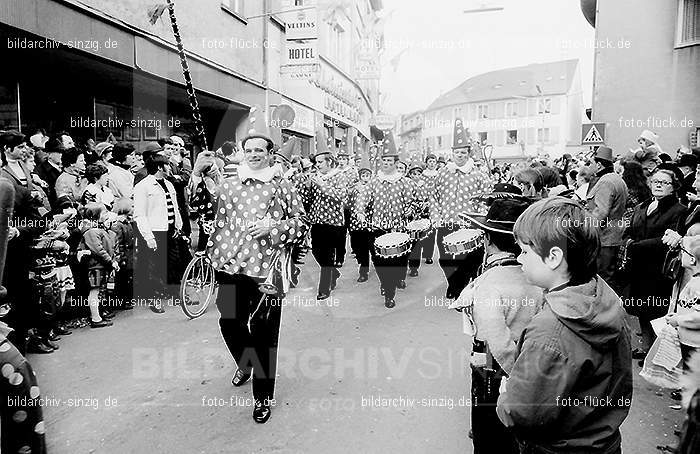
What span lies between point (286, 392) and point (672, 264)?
11.8 feet

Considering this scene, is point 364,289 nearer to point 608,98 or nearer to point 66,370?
point 66,370

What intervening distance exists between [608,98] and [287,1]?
10956mm

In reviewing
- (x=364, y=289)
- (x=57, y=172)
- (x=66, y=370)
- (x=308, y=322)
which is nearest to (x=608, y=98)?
(x=364, y=289)

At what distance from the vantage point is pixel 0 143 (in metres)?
5.55

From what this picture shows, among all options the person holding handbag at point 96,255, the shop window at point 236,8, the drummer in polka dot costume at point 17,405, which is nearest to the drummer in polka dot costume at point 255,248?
the drummer in polka dot costume at point 17,405

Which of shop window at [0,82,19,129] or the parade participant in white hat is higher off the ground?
shop window at [0,82,19,129]

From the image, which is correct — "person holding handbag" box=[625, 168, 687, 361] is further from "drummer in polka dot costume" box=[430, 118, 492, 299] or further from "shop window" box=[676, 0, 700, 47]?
"shop window" box=[676, 0, 700, 47]

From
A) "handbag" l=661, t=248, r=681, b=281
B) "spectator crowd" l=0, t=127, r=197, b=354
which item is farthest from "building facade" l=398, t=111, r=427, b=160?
"handbag" l=661, t=248, r=681, b=281

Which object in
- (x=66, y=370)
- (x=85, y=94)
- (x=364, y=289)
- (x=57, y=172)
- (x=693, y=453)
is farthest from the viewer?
(x=85, y=94)

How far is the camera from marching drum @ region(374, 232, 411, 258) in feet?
23.2

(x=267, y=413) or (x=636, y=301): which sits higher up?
A: (x=636, y=301)

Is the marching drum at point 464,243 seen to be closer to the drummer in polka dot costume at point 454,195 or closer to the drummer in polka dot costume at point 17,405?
the drummer in polka dot costume at point 454,195

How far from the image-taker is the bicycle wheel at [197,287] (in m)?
6.79

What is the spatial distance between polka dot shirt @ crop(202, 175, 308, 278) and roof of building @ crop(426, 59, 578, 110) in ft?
220
